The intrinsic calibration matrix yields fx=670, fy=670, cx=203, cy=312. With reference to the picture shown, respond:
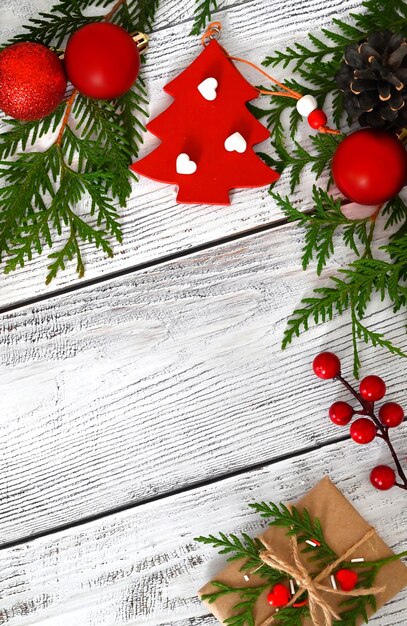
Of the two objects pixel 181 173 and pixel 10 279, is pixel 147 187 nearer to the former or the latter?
pixel 181 173

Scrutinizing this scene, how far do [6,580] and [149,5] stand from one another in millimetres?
928

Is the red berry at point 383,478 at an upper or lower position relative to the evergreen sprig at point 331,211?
lower

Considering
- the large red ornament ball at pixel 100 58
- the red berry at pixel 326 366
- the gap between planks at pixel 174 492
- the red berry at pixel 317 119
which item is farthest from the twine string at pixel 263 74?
the gap between planks at pixel 174 492

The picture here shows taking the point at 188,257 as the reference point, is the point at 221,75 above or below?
above

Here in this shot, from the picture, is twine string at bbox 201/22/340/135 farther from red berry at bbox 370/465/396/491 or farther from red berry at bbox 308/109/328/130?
red berry at bbox 370/465/396/491

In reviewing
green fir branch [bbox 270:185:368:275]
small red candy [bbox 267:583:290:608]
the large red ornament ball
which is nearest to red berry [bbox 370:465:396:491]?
small red candy [bbox 267:583:290:608]

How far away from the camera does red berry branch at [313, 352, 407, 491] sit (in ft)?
3.28

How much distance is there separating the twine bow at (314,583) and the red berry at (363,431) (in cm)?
15

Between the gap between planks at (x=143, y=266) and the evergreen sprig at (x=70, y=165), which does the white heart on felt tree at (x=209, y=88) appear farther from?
the gap between planks at (x=143, y=266)

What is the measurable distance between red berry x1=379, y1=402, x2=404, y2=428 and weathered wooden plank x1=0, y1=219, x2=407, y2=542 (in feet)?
0.19

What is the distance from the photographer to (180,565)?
3.44ft

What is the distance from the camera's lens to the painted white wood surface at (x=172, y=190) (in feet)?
3.48

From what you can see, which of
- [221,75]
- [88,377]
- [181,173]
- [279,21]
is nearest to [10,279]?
[88,377]

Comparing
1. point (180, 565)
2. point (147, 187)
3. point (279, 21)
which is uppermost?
point (279, 21)
